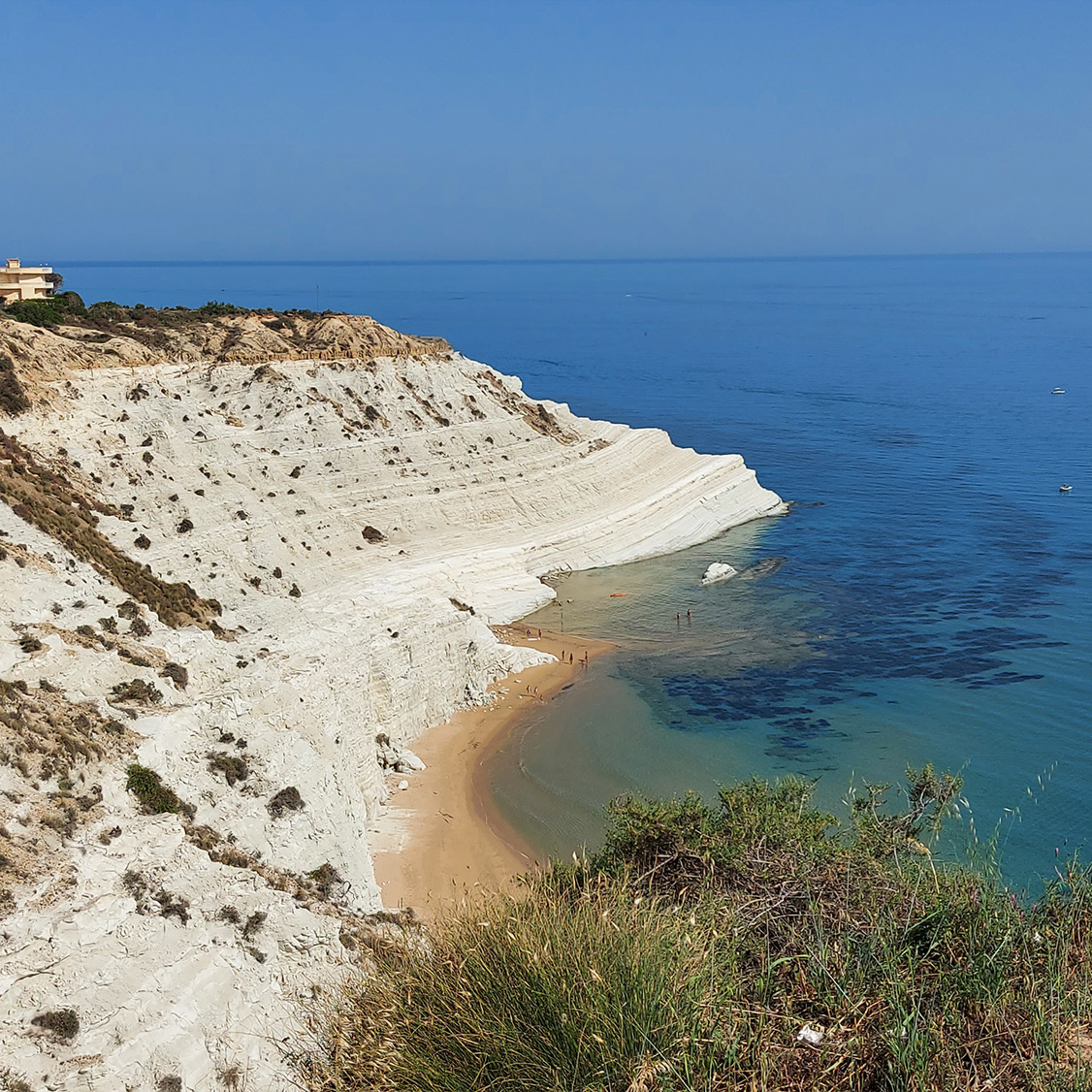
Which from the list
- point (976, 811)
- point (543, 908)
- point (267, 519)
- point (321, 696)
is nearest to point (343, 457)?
point (267, 519)

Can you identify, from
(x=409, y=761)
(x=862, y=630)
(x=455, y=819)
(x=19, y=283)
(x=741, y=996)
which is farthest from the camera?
(x=19, y=283)

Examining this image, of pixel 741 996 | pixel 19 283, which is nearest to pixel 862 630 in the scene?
pixel 741 996

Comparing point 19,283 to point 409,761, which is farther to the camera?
point 19,283

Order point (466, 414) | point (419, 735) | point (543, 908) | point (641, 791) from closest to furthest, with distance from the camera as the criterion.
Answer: point (543, 908) < point (641, 791) < point (419, 735) < point (466, 414)

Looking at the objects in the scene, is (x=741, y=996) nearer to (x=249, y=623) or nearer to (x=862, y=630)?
(x=249, y=623)

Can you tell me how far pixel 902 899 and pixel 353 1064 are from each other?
6.26 m

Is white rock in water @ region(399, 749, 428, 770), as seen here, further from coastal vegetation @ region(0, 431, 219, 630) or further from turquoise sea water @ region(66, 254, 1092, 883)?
coastal vegetation @ region(0, 431, 219, 630)

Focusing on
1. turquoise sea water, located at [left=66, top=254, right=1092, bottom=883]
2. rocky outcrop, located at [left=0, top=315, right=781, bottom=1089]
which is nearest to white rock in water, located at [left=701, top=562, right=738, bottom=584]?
turquoise sea water, located at [left=66, top=254, right=1092, bottom=883]

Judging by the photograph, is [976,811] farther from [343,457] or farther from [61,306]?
[61,306]

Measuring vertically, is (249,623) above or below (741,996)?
below

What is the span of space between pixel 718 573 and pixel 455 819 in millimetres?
25392

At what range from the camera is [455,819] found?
28.8m

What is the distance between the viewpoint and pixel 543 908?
11.1 metres

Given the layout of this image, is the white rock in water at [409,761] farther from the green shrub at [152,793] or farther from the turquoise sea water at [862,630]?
the green shrub at [152,793]
